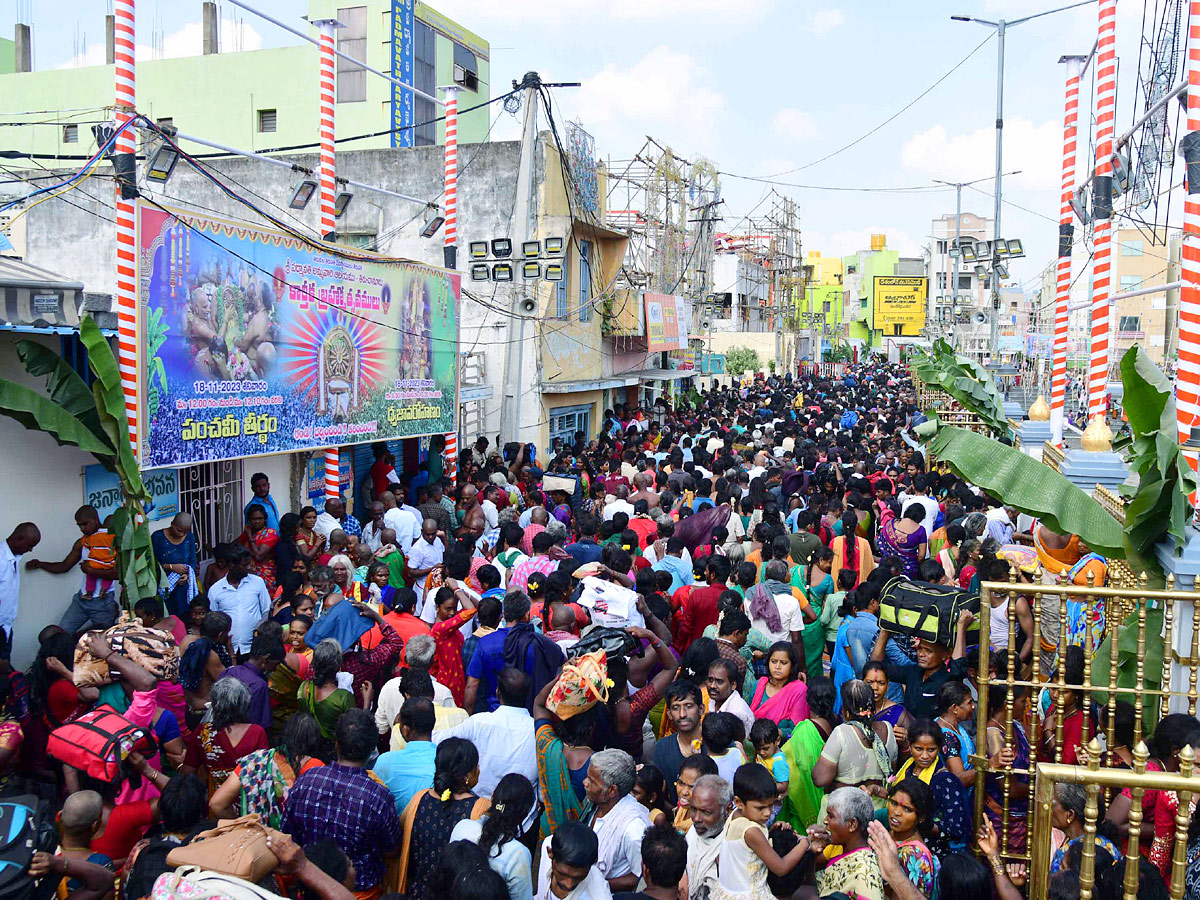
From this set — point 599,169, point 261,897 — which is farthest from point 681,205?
point 261,897

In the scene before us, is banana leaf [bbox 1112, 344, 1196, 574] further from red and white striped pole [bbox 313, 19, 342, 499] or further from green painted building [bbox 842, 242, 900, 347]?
green painted building [bbox 842, 242, 900, 347]

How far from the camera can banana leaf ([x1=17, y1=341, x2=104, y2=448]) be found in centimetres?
749

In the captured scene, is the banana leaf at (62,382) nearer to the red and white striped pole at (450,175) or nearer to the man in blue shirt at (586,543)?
the man in blue shirt at (586,543)

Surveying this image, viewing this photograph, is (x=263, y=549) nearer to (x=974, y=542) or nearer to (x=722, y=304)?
(x=974, y=542)

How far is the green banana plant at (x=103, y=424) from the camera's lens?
24.7 feet

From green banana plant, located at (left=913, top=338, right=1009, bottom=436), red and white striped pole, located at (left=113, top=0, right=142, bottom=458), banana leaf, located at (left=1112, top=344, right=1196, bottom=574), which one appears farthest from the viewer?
green banana plant, located at (left=913, top=338, right=1009, bottom=436)

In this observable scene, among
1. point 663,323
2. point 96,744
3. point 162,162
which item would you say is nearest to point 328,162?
point 162,162

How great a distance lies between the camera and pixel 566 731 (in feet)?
16.6

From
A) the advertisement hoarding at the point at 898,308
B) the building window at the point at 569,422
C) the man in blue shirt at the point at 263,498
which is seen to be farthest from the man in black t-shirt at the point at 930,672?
the advertisement hoarding at the point at 898,308

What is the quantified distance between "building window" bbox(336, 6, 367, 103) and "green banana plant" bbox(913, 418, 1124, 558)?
3049cm

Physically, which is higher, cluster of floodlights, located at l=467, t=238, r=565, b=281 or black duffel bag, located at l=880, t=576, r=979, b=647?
cluster of floodlights, located at l=467, t=238, r=565, b=281

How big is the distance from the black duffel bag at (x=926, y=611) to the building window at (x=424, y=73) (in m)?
30.3

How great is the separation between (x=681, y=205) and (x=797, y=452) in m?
17.6

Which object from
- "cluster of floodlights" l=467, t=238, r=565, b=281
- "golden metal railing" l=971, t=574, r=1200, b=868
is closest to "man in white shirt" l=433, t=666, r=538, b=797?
"golden metal railing" l=971, t=574, r=1200, b=868
